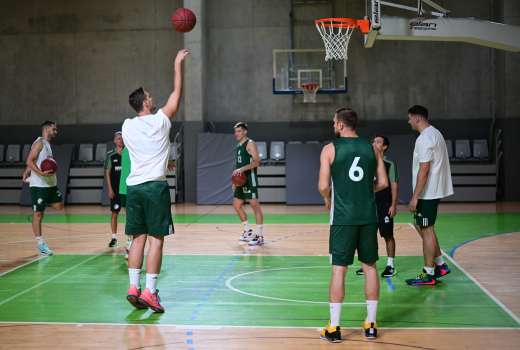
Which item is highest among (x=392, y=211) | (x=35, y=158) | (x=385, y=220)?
(x=35, y=158)

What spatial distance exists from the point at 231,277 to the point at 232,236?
3819mm

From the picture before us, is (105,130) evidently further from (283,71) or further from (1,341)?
(1,341)

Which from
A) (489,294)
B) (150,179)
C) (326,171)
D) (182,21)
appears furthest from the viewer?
(182,21)

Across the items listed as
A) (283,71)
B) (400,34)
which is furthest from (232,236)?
(283,71)

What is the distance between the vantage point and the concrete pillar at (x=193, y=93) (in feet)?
63.1

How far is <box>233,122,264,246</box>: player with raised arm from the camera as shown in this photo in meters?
11.5

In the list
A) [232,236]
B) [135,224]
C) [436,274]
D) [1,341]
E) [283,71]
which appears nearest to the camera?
[1,341]

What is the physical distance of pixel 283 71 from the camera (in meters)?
19.6

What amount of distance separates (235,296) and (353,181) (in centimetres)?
244

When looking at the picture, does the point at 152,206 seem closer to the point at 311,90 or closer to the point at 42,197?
the point at 42,197

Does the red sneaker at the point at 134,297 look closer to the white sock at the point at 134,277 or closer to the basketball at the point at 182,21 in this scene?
the white sock at the point at 134,277

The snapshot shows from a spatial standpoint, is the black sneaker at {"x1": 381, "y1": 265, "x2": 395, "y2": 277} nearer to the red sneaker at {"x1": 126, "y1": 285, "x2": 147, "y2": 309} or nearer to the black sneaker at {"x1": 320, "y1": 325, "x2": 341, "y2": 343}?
the black sneaker at {"x1": 320, "y1": 325, "x2": 341, "y2": 343}

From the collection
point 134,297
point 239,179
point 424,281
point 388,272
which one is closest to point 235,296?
point 134,297

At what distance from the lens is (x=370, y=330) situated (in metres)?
5.82
